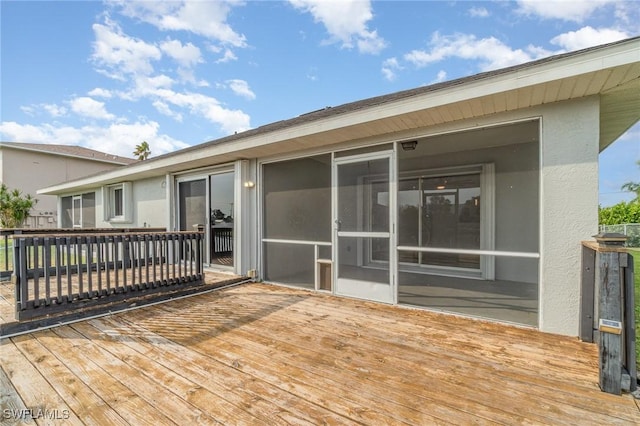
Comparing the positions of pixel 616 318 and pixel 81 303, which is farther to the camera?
pixel 81 303

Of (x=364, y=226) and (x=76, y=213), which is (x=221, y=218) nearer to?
(x=364, y=226)

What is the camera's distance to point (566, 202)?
2.84 metres

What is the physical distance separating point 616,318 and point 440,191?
2.71 meters

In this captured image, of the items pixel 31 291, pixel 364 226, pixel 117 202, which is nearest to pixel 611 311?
pixel 364 226

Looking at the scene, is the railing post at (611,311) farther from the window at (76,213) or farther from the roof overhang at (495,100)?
the window at (76,213)

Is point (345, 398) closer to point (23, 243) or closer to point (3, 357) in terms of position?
point (3, 357)

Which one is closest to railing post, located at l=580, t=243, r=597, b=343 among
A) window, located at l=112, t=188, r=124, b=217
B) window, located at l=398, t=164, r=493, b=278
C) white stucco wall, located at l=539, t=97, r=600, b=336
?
white stucco wall, located at l=539, t=97, r=600, b=336

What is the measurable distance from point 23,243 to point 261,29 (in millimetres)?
6580

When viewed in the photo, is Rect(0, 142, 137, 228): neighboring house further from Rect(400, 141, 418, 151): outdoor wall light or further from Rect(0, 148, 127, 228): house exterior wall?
Rect(400, 141, 418, 151): outdoor wall light

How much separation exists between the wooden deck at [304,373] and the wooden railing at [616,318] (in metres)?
0.16

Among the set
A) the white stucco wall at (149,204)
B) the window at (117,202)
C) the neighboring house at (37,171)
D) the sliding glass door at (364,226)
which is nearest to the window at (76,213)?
the window at (117,202)

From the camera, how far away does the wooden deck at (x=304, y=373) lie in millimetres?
1688

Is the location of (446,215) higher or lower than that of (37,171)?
lower

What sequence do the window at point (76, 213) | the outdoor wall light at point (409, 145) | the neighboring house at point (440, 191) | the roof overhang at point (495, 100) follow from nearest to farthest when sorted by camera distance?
1. the roof overhang at point (495, 100)
2. the neighboring house at point (440, 191)
3. the outdoor wall light at point (409, 145)
4. the window at point (76, 213)
